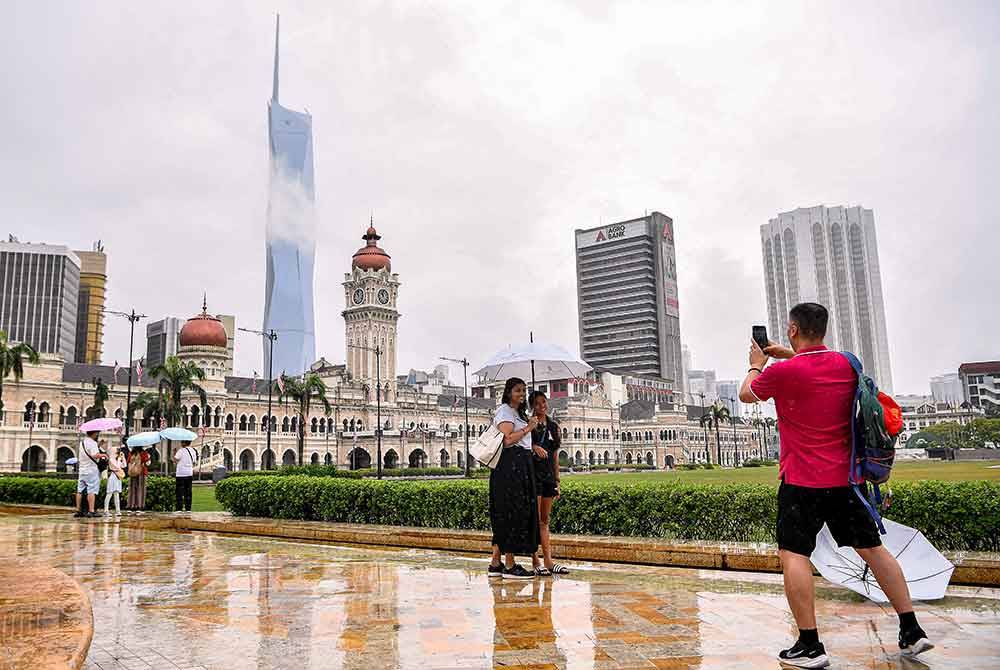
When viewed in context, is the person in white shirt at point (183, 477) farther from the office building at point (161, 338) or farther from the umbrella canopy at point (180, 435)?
the office building at point (161, 338)

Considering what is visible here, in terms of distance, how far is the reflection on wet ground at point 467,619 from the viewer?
477 centimetres

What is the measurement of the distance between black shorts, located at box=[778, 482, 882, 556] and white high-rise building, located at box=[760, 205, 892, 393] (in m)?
173

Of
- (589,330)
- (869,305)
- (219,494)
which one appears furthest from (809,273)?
(219,494)

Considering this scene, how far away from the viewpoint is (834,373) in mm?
4852

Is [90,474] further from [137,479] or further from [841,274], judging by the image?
[841,274]

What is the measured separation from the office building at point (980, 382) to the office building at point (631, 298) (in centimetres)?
5530

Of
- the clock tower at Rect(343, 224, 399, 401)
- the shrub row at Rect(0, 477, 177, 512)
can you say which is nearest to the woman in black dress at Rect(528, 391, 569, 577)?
the shrub row at Rect(0, 477, 177, 512)

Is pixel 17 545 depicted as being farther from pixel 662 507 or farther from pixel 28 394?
pixel 28 394

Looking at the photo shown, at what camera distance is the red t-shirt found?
190 inches

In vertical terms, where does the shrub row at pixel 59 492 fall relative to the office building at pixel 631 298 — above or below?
below

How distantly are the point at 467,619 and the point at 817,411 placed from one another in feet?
9.87

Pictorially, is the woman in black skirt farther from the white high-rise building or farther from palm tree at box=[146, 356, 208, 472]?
the white high-rise building

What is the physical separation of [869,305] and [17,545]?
183 meters

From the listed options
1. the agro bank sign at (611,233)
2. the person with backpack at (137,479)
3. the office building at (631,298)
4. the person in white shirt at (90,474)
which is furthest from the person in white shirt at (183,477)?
the agro bank sign at (611,233)
